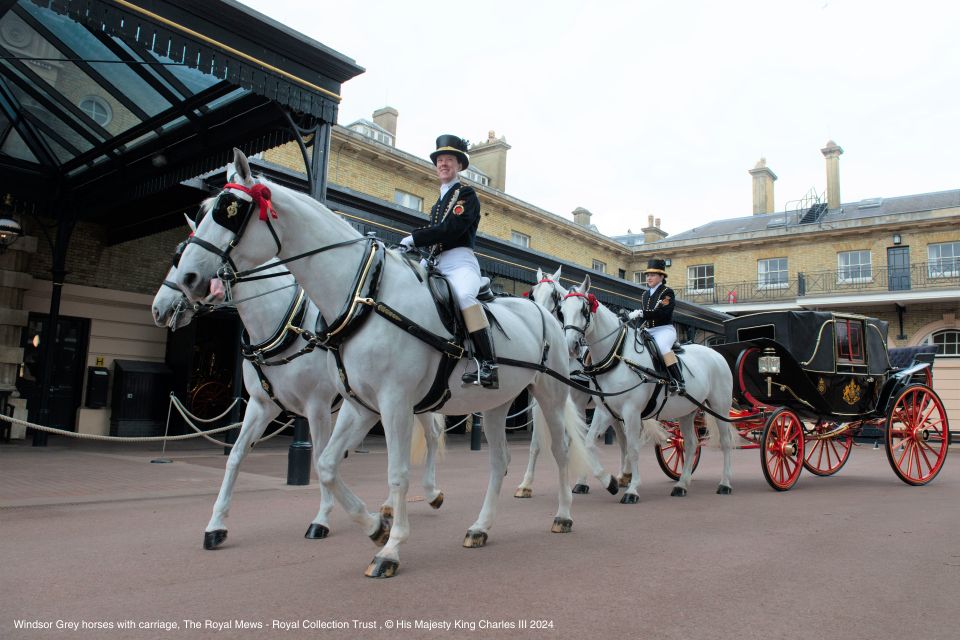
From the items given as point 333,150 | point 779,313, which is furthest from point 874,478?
point 333,150

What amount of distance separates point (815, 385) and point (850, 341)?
105 cm

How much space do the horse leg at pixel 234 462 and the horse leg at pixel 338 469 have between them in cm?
97

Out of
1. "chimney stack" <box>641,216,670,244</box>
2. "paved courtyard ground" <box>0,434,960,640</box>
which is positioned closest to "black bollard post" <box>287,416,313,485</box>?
"paved courtyard ground" <box>0,434,960,640</box>

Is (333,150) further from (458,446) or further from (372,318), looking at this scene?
(372,318)

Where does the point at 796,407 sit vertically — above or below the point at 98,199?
below

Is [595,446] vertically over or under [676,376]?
under

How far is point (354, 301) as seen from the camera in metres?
4.03

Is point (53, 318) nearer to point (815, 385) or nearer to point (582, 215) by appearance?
point (815, 385)

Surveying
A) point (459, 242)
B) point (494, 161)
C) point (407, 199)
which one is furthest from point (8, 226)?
point (494, 161)

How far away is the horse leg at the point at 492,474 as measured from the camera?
489cm

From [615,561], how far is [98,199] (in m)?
11.2

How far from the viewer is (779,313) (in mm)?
8891

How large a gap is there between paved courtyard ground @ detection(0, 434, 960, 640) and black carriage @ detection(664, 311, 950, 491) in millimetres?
1036

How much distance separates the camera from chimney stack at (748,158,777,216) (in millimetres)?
37500
